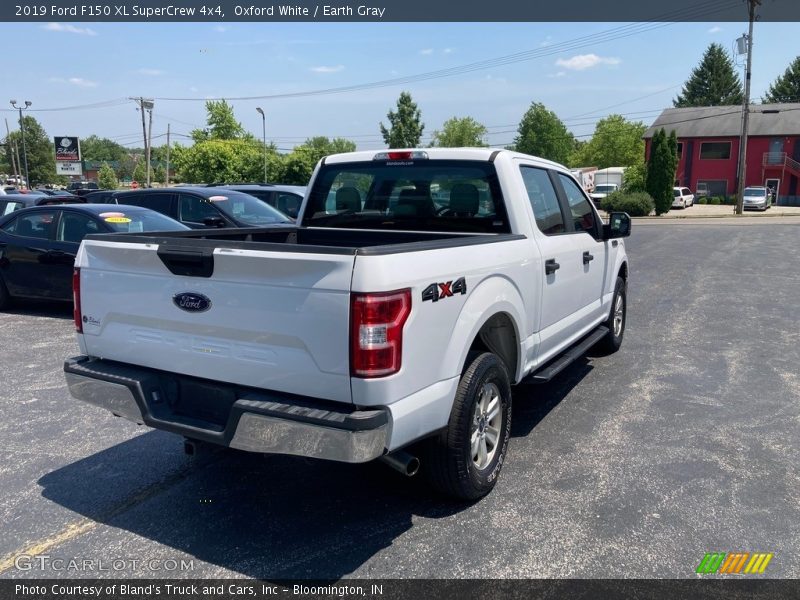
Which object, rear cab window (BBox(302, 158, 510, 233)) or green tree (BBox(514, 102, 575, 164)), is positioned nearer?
rear cab window (BBox(302, 158, 510, 233))

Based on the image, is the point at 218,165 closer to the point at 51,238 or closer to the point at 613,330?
the point at 51,238

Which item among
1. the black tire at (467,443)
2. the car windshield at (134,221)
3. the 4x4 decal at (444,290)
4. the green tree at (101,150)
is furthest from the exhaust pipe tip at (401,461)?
the green tree at (101,150)

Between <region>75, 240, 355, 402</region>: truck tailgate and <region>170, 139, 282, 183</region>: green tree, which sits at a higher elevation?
<region>170, 139, 282, 183</region>: green tree

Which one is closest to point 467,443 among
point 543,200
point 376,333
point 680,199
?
point 376,333

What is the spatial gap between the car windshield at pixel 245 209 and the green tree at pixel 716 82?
3673 inches

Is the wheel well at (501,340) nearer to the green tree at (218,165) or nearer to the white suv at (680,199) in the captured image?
the white suv at (680,199)

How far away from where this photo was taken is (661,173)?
40.7 meters

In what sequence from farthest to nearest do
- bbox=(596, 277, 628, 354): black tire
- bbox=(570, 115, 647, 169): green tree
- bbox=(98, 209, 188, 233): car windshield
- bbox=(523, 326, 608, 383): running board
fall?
bbox=(570, 115, 647, 169): green tree, bbox=(98, 209, 188, 233): car windshield, bbox=(596, 277, 628, 354): black tire, bbox=(523, 326, 608, 383): running board

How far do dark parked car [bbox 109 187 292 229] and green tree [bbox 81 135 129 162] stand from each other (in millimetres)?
174574

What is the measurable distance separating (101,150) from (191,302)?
205 metres

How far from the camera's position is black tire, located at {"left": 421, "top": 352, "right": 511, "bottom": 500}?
11.0 feet

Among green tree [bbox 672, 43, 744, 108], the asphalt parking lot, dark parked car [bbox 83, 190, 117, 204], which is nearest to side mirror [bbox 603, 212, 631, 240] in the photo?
the asphalt parking lot

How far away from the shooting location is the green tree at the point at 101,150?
172438 millimetres

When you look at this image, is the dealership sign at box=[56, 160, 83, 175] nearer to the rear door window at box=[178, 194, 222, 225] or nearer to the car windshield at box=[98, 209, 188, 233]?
the rear door window at box=[178, 194, 222, 225]
